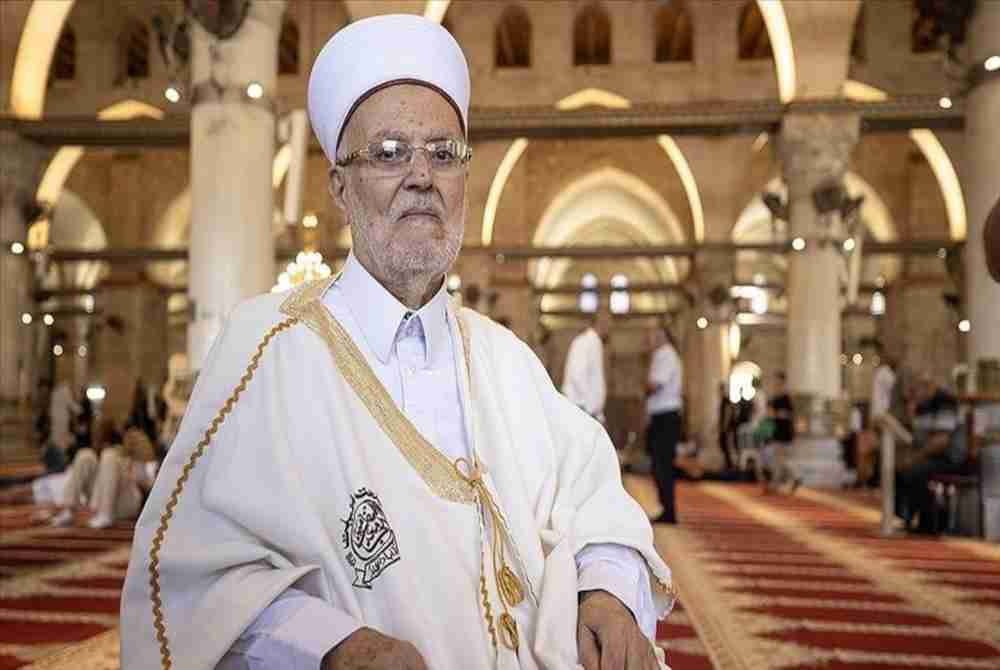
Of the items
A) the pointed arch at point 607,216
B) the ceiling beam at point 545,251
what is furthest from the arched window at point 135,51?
the pointed arch at point 607,216

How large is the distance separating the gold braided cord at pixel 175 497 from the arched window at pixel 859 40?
1923 centimetres

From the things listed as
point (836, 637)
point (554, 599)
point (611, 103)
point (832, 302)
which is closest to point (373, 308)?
point (554, 599)

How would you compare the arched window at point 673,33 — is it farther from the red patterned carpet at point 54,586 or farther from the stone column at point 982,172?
the red patterned carpet at point 54,586

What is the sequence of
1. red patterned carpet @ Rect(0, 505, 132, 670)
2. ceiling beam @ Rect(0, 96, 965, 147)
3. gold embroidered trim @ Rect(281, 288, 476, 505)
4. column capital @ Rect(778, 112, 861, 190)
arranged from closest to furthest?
gold embroidered trim @ Rect(281, 288, 476, 505)
red patterned carpet @ Rect(0, 505, 132, 670)
column capital @ Rect(778, 112, 861, 190)
ceiling beam @ Rect(0, 96, 965, 147)

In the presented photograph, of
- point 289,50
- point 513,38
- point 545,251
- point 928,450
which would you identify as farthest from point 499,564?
point 513,38

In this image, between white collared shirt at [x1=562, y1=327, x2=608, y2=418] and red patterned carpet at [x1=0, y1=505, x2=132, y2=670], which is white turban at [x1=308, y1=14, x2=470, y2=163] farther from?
white collared shirt at [x1=562, y1=327, x2=608, y2=418]

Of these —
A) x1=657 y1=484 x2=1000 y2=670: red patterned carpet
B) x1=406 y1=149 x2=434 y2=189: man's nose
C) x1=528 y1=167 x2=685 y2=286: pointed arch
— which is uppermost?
x1=528 y1=167 x2=685 y2=286: pointed arch

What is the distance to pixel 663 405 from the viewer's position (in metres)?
7.95

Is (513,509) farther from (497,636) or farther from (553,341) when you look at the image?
(553,341)

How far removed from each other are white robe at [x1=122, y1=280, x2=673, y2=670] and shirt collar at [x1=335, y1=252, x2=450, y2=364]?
0.16 feet

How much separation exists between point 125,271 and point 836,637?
20.0 meters

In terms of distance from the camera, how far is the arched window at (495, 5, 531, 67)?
→ 774 inches

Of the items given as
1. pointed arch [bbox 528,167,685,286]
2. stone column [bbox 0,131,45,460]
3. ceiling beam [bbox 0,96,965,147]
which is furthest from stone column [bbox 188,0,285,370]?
pointed arch [bbox 528,167,685,286]

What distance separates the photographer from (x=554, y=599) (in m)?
1.62
